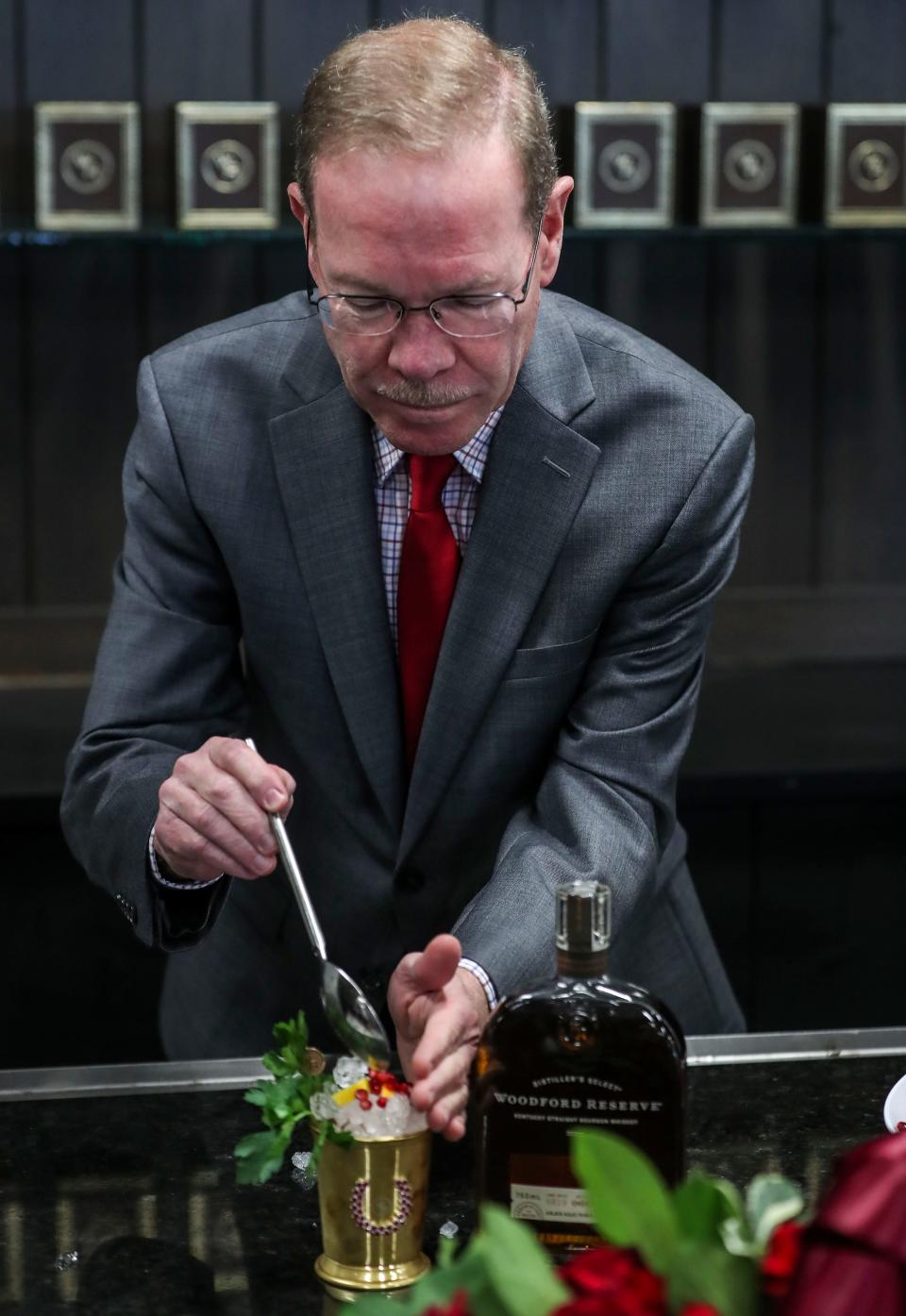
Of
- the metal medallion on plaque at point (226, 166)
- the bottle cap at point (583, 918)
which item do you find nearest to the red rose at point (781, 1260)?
the bottle cap at point (583, 918)

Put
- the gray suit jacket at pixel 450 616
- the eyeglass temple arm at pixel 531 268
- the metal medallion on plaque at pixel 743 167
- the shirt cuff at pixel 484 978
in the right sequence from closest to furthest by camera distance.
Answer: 1. the shirt cuff at pixel 484 978
2. the eyeglass temple arm at pixel 531 268
3. the gray suit jacket at pixel 450 616
4. the metal medallion on plaque at pixel 743 167

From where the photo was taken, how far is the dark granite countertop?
1.08m

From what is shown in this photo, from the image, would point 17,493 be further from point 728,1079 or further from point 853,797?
point 728,1079

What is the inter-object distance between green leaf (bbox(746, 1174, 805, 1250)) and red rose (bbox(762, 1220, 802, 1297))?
0.08 ft

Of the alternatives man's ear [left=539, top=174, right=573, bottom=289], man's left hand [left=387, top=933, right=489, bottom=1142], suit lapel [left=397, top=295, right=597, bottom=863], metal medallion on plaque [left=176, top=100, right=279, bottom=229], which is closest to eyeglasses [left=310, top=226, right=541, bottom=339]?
man's ear [left=539, top=174, right=573, bottom=289]

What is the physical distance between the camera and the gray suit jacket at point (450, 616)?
5.30 feet

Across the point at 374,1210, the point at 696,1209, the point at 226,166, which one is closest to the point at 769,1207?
the point at 696,1209

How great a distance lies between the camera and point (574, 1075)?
991 millimetres

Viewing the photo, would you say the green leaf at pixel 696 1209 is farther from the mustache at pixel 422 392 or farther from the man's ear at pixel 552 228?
the man's ear at pixel 552 228

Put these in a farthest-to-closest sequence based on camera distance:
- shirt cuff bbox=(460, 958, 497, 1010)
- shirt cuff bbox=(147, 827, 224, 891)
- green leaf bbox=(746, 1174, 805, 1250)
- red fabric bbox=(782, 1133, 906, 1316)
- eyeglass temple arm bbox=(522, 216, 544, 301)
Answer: shirt cuff bbox=(147, 827, 224, 891) → eyeglass temple arm bbox=(522, 216, 544, 301) → shirt cuff bbox=(460, 958, 497, 1010) → green leaf bbox=(746, 1174, 805, 1250) → red fabric bbox=(782, 1133, 906, 1316)

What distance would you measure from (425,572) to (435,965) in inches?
23.6

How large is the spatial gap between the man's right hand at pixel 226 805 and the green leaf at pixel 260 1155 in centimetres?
26

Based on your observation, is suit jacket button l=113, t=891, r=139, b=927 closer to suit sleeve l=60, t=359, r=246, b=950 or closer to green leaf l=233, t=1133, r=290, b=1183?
suit sleeve l=60, t=359, r=246, b=950

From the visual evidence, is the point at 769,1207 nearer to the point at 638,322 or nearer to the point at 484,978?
the point at 484,978
